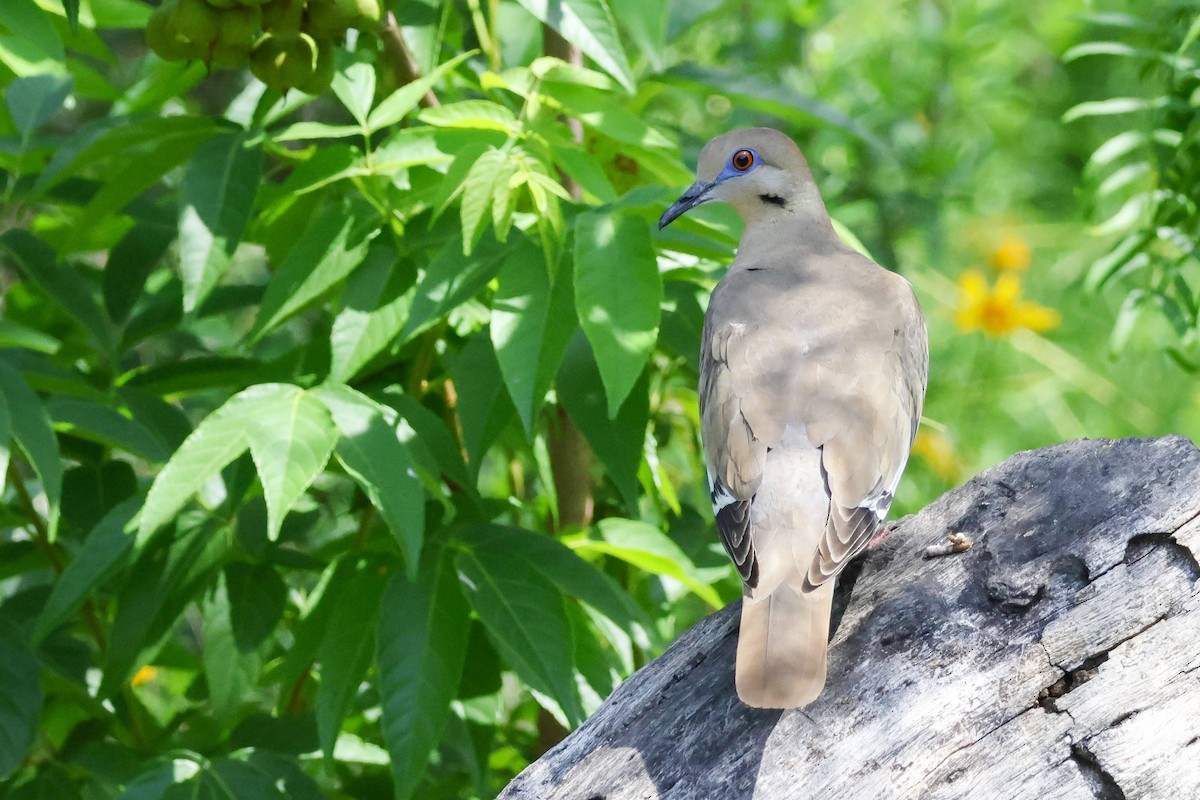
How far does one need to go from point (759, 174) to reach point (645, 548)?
0.99 metres

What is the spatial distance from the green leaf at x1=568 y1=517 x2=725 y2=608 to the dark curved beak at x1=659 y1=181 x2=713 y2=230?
1.74ft

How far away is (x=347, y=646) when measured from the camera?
82.0 inches

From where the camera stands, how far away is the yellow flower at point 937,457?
4.43 metres

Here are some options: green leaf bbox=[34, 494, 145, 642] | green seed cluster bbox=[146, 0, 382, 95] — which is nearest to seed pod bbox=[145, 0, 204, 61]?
green seed cluster bbox=[146, 0, 382, 95]

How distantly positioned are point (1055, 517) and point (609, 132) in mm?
937

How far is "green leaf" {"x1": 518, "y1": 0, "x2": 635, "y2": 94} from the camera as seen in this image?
→ 2.09 m

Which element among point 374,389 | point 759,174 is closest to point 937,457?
point 759,174

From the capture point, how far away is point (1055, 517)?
1.81 m

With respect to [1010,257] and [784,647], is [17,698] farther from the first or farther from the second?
[1010,257]

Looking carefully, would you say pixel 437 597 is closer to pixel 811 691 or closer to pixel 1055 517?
pixel 811 691

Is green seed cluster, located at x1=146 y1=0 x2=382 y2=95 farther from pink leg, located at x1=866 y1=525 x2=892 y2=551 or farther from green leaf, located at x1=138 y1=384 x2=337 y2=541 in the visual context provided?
pink leg, located at x1=866 y1=525 x2=892 y2=551

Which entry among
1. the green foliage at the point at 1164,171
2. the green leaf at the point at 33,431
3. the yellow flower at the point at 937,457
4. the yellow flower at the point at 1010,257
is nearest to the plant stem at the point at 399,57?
the green leaf at the point at 33,431

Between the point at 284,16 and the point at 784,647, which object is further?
the point at 284,16

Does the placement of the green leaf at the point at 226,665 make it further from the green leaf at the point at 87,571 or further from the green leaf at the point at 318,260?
the green leaf at the point at 318,260
